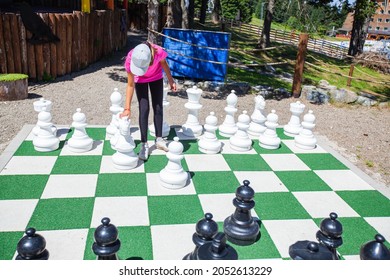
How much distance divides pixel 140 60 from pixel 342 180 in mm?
2530

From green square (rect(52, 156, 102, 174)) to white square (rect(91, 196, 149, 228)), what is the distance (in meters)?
0.61

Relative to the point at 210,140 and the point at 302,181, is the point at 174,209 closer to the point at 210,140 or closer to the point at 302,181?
the point at 210,140

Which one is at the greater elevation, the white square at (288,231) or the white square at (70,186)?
the white square at (70,186)

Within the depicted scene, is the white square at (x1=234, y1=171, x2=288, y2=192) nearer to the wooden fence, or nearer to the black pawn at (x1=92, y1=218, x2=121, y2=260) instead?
the black pawn at (x1=92, y1=218, x2=121, y2=260)

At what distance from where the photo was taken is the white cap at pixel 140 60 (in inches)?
131

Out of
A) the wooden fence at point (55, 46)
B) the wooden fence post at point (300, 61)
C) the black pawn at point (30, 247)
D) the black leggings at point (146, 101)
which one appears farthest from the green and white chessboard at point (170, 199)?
the wooden fence post at point (300, 61)

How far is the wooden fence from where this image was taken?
6.75 meters

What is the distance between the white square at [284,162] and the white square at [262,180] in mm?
216

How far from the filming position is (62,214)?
2859 mm

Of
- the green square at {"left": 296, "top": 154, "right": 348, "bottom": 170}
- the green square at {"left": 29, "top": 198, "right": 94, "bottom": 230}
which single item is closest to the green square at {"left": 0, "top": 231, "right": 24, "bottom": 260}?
the green square at {"left": 29, "top": 198, "right": 94, "bottom": 230}

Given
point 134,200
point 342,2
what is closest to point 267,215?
point 134,200

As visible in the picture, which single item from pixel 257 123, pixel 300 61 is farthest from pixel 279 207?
pixel 300 61

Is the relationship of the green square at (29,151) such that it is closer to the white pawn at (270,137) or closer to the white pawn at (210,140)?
the white pawn at (210,140)
